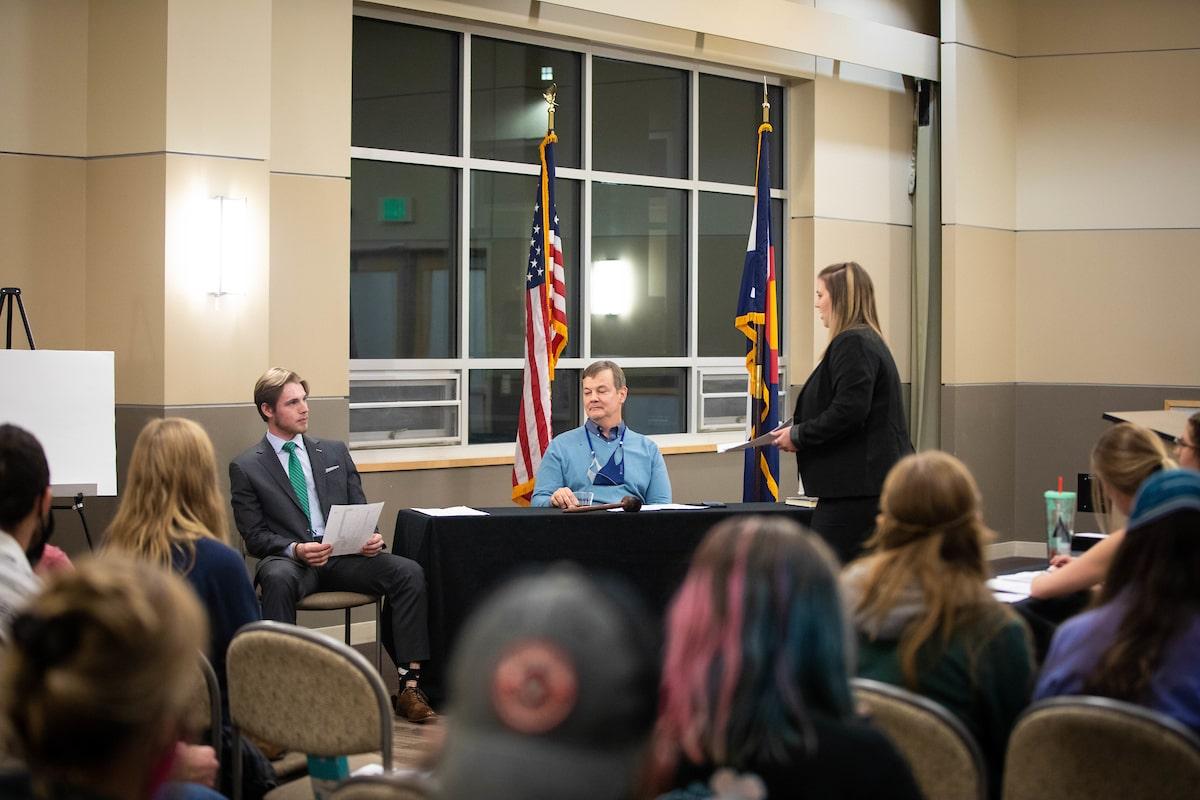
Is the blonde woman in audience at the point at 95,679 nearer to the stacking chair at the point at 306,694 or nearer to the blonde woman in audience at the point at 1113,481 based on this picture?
the stacking chair at the point at 306,694

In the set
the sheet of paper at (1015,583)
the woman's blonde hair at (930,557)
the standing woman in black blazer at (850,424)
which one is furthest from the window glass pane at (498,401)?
the woman's blonde hair at (930,557)

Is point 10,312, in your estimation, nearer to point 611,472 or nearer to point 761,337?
point 611,472

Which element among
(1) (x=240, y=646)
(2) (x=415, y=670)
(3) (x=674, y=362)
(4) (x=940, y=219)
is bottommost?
(2) (x=415, y=670)

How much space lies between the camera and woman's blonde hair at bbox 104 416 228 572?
306 cm

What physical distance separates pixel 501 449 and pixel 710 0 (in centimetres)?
301

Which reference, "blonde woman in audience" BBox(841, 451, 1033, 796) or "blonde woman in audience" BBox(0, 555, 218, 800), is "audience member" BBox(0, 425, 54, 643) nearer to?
"blonde woman in audience" BBox(0, 555, 218, 800)

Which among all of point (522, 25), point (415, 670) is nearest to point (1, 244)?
point (415, 670)

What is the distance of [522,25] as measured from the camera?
7.07 metres

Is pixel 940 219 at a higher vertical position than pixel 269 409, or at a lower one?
higher

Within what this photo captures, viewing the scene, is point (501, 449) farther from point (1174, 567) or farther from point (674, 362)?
point (1174, 567)

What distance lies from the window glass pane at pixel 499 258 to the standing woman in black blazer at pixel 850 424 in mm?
2981

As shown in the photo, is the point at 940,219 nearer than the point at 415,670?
No

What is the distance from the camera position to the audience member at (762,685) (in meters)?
1.43

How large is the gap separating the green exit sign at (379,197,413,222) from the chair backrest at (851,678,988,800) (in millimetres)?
5132
